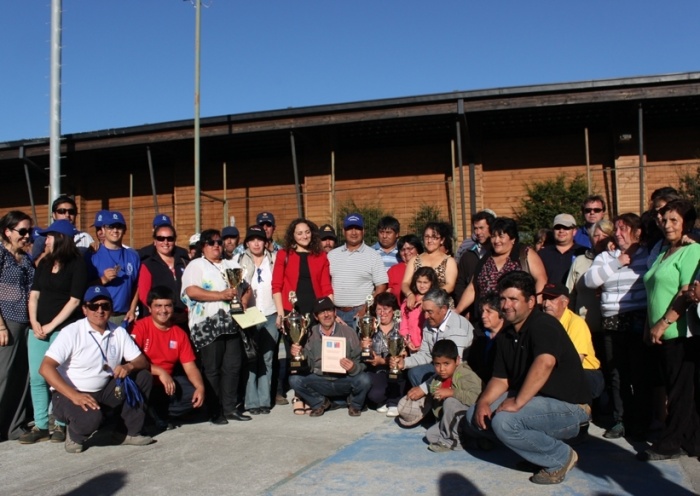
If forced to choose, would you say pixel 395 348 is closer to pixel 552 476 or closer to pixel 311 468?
pixel 311 468

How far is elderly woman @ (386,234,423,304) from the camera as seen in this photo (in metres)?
7.78

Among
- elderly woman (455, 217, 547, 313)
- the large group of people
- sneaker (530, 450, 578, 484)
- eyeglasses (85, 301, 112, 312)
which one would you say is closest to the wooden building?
the large group of people

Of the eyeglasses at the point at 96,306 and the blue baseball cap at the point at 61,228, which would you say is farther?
the blue baseball cap at the point at 61,228

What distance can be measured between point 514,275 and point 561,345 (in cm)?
59

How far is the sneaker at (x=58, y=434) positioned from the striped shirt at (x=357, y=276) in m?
2.93

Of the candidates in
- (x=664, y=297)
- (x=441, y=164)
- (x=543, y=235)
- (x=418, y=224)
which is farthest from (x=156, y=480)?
(x=441, y=164)

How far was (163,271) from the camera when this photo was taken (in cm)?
702

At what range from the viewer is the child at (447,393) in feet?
17.6

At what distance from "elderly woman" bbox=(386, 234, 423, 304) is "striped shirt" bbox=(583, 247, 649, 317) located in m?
2.42

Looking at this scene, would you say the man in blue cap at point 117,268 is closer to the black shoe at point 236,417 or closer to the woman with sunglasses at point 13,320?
the woman with sunglasses at point 13,320

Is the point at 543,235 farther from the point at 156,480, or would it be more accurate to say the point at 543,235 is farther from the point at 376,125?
the point at 376,125

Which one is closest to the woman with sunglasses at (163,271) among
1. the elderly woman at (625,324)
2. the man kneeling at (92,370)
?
the man kneeling at (92,370)

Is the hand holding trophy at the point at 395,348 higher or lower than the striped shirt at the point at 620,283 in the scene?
lower

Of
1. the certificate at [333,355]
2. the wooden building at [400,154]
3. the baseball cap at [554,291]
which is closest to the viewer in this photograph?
the baseball cap at [554,291]
